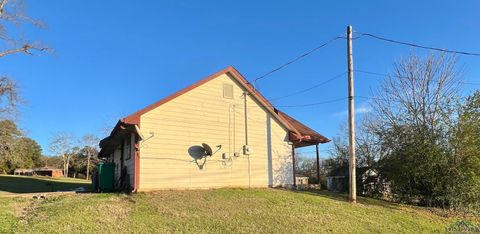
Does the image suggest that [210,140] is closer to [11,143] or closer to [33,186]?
[33,186]

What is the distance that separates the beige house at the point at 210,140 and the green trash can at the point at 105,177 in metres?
0.50

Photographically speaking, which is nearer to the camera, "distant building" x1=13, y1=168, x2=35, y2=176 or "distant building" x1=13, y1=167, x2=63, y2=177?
"distant building" x1=13, y1=168, x2=35, y2=176

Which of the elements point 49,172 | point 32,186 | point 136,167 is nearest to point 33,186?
point 32,186

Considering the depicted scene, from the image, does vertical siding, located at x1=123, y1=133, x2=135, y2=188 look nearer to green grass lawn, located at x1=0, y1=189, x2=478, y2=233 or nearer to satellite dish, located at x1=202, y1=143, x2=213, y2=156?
green grass lawn, located at x1=0, y1=189, x2=478, y2=233

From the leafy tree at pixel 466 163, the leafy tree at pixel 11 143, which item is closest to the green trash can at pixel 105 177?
the leafy tree at pixel 466 163

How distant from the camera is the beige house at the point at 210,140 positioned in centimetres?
1502

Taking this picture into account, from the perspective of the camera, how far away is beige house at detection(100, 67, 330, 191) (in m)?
15.0

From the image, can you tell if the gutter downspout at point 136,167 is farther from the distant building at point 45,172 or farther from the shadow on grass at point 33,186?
the distant building at point 45,172

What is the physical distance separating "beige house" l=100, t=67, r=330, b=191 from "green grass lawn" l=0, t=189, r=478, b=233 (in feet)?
4.11

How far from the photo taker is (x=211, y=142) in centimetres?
1655

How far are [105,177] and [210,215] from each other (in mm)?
7995

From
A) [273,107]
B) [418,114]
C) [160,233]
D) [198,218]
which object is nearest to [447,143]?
[418,114]

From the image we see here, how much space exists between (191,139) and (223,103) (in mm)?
2262

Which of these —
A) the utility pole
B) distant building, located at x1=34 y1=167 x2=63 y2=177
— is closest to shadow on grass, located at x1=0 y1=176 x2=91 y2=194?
the utility pole
